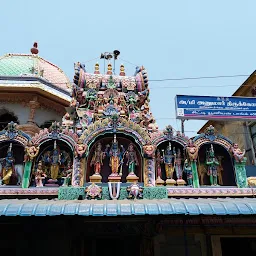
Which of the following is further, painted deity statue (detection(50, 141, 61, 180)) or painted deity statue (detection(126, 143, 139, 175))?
painted deity statue (detection(126, 143, 139, 175))

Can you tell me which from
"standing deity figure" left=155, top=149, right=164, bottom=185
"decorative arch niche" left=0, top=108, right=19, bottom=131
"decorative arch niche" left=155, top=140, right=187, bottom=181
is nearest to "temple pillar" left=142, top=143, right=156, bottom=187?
"standing deity figure" left=155, top=149, right=164, bottom=185

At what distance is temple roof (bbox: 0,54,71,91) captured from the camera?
1497 centimetres

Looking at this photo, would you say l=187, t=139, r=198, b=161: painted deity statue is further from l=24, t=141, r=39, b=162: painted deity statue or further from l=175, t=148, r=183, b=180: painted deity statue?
l=24, t=141, r=39, b=162: painted deity statue

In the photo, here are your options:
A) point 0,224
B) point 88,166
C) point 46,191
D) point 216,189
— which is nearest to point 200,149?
point 216,189

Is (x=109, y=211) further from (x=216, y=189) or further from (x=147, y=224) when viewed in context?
(x=216, y=189)

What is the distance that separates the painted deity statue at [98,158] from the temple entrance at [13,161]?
8.15ft

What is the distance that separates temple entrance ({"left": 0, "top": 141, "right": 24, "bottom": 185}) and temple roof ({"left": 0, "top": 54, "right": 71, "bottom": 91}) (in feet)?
18.2

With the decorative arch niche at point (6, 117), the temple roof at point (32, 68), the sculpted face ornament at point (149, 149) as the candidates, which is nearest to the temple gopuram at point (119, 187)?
the sculpted face ornament at point (149, 149)

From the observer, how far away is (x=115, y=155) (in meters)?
9.52

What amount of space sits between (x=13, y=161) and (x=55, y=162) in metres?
1.46

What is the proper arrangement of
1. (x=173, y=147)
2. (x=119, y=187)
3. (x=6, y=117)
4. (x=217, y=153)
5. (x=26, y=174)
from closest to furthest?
(x=119, y=187)
(x=26, y=174)
(x=173, y=147)
(x=217, y=153)
(x=6, y=117)

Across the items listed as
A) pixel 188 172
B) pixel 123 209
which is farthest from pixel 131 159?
pixel 123 209

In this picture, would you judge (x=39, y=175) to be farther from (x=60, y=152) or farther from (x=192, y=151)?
(x=192, y=151)

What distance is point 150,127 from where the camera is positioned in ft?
35.9
